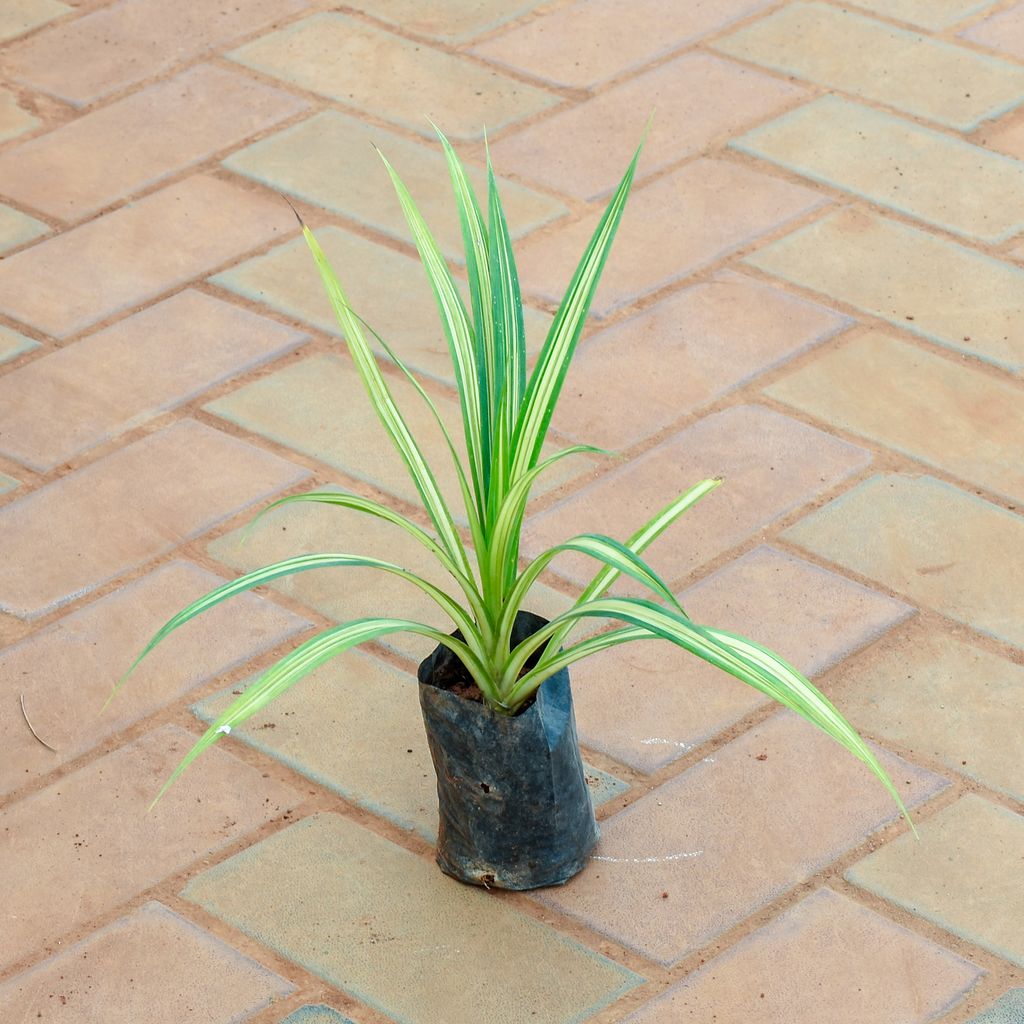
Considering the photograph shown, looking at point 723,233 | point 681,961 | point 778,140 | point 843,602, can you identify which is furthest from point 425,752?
point 778,140

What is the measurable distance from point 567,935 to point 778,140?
1.80 m

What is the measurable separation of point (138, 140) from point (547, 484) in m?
1.27

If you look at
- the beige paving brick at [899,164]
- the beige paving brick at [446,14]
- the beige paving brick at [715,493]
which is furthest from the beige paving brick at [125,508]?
the beige paving brick at [446,14]

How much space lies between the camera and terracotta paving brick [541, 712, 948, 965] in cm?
208

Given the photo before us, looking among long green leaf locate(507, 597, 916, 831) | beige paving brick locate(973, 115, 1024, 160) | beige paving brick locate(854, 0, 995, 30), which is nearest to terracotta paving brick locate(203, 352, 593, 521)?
long green leaf locate(507, 597, 916, 831)

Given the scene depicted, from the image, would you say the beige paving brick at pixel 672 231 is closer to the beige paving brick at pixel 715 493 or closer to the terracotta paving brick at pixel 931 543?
the beige paving brick at pixel 715 493

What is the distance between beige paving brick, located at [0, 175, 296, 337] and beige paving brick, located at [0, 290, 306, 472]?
7cm

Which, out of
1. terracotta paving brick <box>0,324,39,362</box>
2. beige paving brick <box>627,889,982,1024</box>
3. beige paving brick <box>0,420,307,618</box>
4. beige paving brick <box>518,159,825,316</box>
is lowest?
beige paving brick <box>627,889,982,1024</box>

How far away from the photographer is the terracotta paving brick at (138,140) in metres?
3.34

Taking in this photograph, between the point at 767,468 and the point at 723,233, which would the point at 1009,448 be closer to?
the point at 767,468

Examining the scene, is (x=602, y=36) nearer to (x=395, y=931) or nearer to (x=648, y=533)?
(x=648, y=533)

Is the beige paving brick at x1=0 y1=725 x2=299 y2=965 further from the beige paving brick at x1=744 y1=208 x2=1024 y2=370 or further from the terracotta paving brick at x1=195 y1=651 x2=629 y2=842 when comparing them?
the beige paving brick at x1=744 y1=208 x2=1024 y2=370

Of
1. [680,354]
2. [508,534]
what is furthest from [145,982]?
[680,354]

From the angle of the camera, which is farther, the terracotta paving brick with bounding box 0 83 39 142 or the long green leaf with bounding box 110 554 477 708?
the terracotta paving brick with bounding box 0 83 39 142
